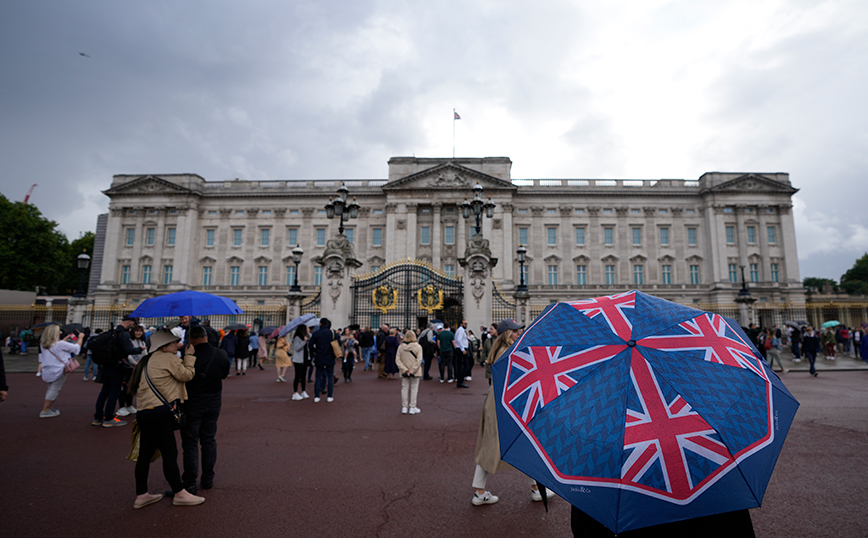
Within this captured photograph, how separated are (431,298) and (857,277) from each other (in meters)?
98.0

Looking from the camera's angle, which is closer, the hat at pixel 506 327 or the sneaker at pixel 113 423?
the hat at pixel 506 327

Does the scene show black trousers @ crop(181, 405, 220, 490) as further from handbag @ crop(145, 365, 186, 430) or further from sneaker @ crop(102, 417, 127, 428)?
sneaker @ crop(102, 417, 127, 428)

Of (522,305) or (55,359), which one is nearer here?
(55,359)

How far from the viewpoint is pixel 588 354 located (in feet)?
7.23

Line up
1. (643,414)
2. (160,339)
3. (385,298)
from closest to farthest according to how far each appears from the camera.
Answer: (643,414) → (160,339) → (385,298)

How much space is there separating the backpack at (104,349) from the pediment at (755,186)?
5406 cm

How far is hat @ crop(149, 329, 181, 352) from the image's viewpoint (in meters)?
4.72

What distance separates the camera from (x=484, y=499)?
4.60 m

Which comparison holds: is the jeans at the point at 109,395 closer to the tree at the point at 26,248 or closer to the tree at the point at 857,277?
the tree at the point at 26,248

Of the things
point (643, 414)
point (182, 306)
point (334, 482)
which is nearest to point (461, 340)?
point (182, 306)

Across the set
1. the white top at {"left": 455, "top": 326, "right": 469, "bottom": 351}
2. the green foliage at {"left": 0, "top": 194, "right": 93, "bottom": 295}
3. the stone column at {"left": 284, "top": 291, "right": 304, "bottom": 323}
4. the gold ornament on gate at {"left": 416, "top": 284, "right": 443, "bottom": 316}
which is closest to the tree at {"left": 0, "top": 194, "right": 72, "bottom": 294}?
the green foliage at {"left": 0, "top": 194, "right": 93, "bottom": 295}

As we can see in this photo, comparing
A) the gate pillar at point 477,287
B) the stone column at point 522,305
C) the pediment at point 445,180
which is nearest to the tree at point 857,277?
the pediment at point 445,180

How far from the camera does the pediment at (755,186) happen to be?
47.9 metres

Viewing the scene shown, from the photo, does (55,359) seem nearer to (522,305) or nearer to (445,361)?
(445,361)
